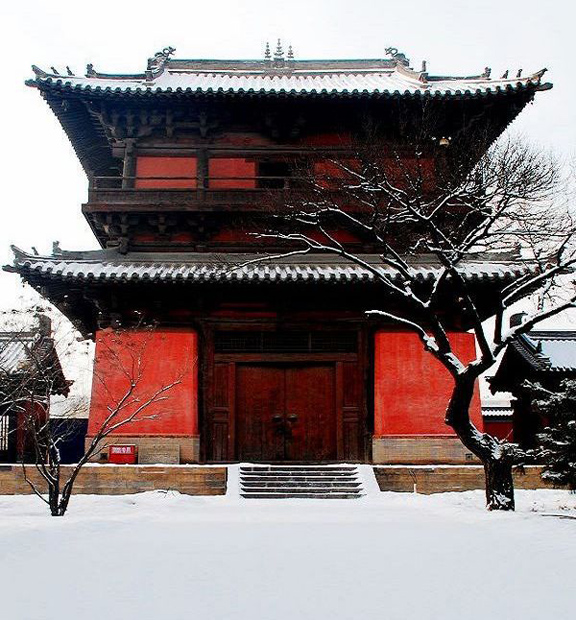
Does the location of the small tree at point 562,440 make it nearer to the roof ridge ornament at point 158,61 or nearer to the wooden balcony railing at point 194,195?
the wooden balcony railing at point 194,195

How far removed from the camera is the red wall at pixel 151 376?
646 inches

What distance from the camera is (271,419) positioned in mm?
17031

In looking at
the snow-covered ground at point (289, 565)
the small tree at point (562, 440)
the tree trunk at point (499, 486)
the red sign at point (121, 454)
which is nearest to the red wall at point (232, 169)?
the red sign at point (121, 454)

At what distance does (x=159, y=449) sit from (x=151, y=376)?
1.76m

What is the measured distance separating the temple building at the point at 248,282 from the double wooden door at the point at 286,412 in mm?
35

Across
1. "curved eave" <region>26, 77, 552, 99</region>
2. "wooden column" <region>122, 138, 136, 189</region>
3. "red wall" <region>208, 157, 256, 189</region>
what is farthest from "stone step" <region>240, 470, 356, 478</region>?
"curved eave" <region>26, 77, 552, 99</region>

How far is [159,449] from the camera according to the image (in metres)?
16.2

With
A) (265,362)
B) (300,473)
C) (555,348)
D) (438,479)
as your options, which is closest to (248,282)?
→ (265,362)

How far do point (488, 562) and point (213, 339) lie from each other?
10651mm

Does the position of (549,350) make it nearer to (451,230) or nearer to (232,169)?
(451,230)

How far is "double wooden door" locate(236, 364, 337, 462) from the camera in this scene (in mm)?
16875

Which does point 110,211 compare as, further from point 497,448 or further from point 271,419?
point 497,448

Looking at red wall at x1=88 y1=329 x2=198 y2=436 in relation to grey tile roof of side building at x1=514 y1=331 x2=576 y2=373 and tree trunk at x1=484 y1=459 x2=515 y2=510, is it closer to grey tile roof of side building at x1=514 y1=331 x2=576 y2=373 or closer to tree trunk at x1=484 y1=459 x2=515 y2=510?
tree trunk at x1=484 y1=459 x2=515 y2=510

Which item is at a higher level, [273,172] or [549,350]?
[273,172]
